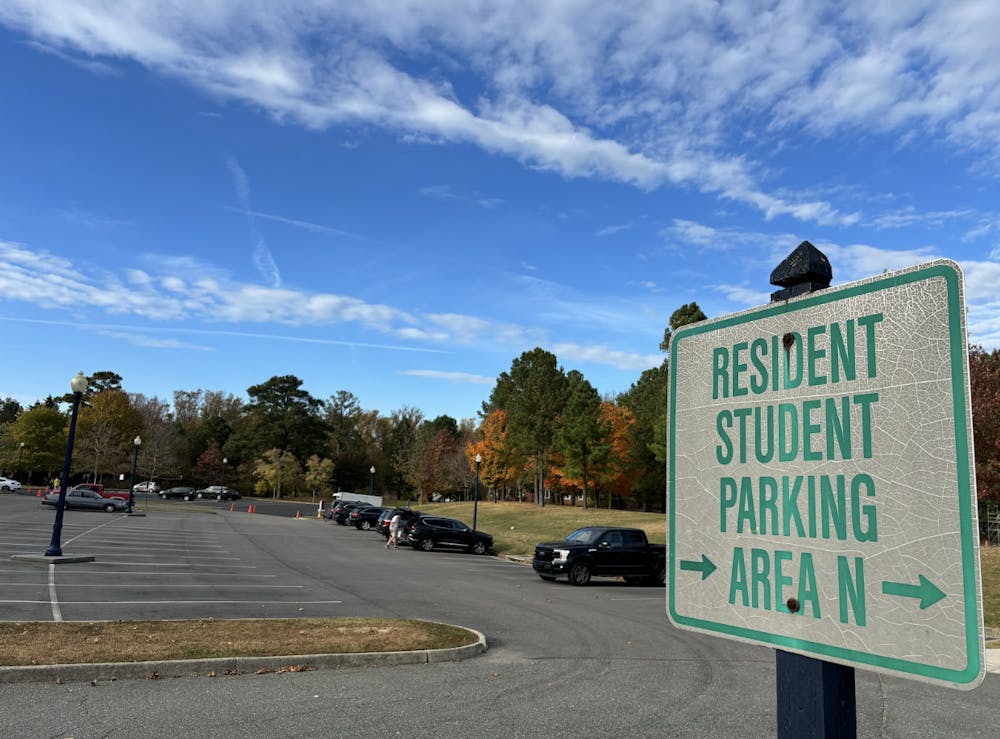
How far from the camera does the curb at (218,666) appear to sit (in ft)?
23.2

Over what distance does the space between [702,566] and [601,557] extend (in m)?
19.1

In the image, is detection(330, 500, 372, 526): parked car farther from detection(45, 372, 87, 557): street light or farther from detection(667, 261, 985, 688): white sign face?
detection(667, 261, 985, 688): white sign face

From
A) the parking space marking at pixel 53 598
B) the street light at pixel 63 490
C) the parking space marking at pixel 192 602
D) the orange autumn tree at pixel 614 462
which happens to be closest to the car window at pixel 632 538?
the parking space marking at pixel 192 602

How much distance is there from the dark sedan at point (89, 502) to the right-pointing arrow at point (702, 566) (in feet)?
156

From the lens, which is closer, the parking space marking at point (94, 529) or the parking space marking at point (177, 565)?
the parking space marking at point (177, 565)

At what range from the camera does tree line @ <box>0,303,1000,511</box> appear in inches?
2028

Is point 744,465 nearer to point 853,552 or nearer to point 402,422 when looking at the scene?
point 853,552

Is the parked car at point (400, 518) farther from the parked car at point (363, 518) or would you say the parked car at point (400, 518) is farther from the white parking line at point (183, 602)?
the white parking line at point (183, 602)

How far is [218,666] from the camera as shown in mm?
7770

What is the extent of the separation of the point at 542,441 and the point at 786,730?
2334 inches

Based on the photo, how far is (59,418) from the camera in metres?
78.2

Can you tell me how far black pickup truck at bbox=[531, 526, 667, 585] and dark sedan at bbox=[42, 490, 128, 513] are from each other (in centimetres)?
3311

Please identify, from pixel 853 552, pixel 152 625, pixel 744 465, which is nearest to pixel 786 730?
pixel 853 552

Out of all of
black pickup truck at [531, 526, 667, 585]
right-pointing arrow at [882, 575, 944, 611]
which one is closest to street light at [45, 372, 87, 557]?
black pickup truck at [531, 526, 667, 585]
